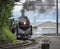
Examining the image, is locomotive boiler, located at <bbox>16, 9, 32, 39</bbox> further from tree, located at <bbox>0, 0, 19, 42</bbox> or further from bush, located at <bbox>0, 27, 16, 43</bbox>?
bush, located at <bbox>0, 27, 16, 43</bbox>

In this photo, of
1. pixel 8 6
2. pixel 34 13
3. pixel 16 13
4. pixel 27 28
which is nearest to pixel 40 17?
pixel 34 13

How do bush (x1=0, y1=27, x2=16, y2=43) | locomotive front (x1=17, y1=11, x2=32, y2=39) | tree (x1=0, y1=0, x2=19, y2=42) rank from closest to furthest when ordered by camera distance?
bush (x1=0, y1=27, x2=16, y2=43), tree (x1=0, y1=0, x2=19, y2=42), locomotive front (x1=17, y1=11, x2=32, y2=39)

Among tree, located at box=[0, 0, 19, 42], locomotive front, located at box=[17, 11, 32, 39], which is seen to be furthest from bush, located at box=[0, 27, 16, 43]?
locomotive front, located at box=[17, 11, 32, 39]

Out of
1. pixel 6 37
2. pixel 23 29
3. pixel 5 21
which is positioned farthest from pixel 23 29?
pixel 6 37

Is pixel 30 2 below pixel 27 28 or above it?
above

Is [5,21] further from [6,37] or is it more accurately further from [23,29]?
[23,29]

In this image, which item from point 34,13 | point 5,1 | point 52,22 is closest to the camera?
point 5,1

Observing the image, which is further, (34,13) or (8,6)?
(34,13)

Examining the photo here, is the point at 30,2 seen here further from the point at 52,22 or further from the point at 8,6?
the point at 8,6

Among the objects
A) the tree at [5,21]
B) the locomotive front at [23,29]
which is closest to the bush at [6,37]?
the tree at [5,21]

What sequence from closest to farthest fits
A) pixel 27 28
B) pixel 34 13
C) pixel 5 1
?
pixel 5 1 → pixel 27 28 → pixel 34 13

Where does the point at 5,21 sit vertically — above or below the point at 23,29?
above

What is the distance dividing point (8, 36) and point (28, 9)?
1258 centimetres

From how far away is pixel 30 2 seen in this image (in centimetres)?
2869
